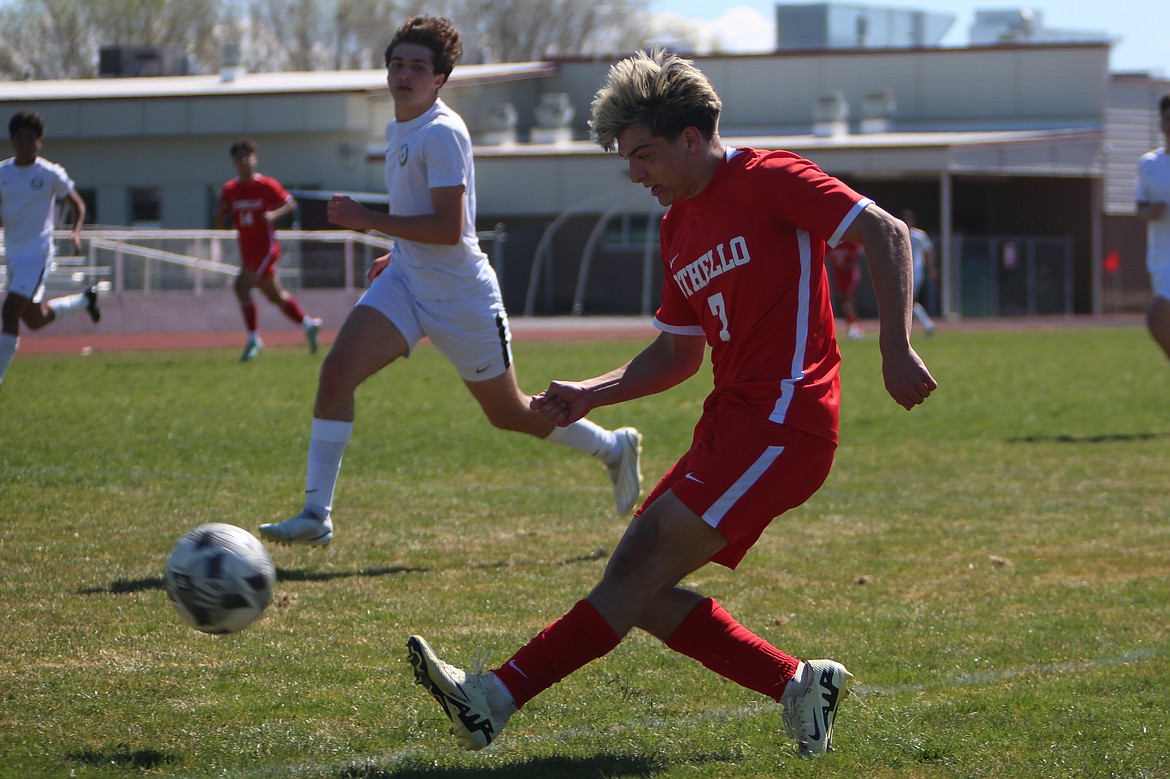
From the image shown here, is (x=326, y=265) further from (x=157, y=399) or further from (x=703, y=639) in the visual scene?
(x=703, y=639)

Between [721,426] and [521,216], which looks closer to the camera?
[721,426]

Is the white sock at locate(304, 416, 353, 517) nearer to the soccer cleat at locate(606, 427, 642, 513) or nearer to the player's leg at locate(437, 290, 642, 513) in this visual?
the player's leg at locate(437, 290, 642, 513)

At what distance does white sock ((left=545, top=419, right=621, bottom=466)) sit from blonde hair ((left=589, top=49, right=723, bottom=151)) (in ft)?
11.2

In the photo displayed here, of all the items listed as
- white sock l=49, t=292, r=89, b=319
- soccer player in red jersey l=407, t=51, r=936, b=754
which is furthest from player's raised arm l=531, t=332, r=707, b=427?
white sock l=49, t=292, r=89, b=319

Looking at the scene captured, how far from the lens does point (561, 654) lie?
4043 mm

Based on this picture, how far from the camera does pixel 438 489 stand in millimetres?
9203

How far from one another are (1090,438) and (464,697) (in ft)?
30.0

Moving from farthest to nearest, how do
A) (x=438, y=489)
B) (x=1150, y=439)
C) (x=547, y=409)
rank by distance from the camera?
(x=1150, y=439) → (x=438, y=489) → (x=547, y=409)

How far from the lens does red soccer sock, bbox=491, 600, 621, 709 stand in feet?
13.2

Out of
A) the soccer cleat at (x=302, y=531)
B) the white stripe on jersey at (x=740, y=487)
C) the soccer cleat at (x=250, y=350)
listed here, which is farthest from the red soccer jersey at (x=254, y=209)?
the white stripe on jersey at (x=740, y=487)

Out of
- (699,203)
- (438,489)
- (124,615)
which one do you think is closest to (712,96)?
(699,203)

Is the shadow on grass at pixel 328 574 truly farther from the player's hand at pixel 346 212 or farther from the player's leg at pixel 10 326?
the player's leg at pixel 10 326

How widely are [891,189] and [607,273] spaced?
8.81 m

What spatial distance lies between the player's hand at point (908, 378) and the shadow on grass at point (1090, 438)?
27.2 ft
